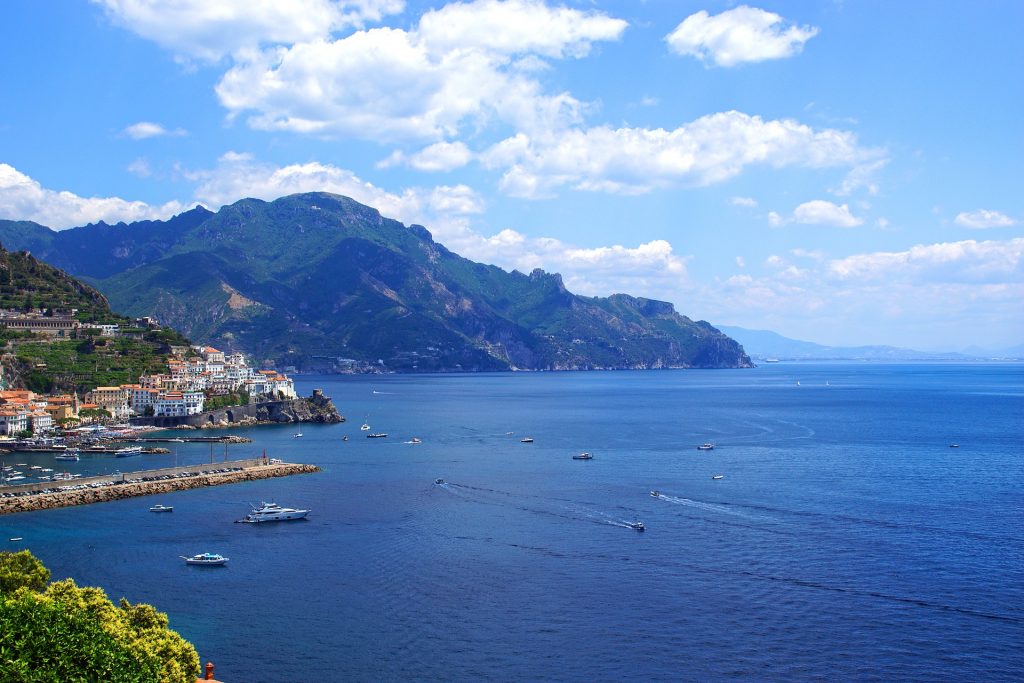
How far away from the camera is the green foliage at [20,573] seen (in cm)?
3925

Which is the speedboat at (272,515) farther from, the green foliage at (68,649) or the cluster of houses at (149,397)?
the cluster of houses at (149,397)

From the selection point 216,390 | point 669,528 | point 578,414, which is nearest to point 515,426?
point 578,414

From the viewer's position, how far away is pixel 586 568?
60.0m

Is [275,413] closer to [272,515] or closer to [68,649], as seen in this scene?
[272,515]

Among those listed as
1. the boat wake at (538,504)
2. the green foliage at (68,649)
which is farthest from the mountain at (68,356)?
the green foliage at (68,649)

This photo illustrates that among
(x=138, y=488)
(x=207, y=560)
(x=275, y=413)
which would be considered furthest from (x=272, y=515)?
(x=275, y=413)

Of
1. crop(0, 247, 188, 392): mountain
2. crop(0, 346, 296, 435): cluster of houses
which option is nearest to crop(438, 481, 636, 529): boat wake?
crop(0, 346, 296, 435): cluster of houses

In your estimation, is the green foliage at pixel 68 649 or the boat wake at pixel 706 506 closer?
the green foliage at pixel 68 649

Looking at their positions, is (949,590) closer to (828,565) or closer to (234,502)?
(828,565)

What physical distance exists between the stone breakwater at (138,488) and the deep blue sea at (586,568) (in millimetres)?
2802

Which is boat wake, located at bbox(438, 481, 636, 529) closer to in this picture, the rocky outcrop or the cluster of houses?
the cluster of houses

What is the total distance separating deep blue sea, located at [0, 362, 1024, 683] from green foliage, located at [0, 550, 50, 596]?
30.6 ft

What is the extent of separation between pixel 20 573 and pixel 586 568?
35.5 meters

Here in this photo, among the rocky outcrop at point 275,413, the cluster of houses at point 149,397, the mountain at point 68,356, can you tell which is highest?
the mountain at point 68,356
